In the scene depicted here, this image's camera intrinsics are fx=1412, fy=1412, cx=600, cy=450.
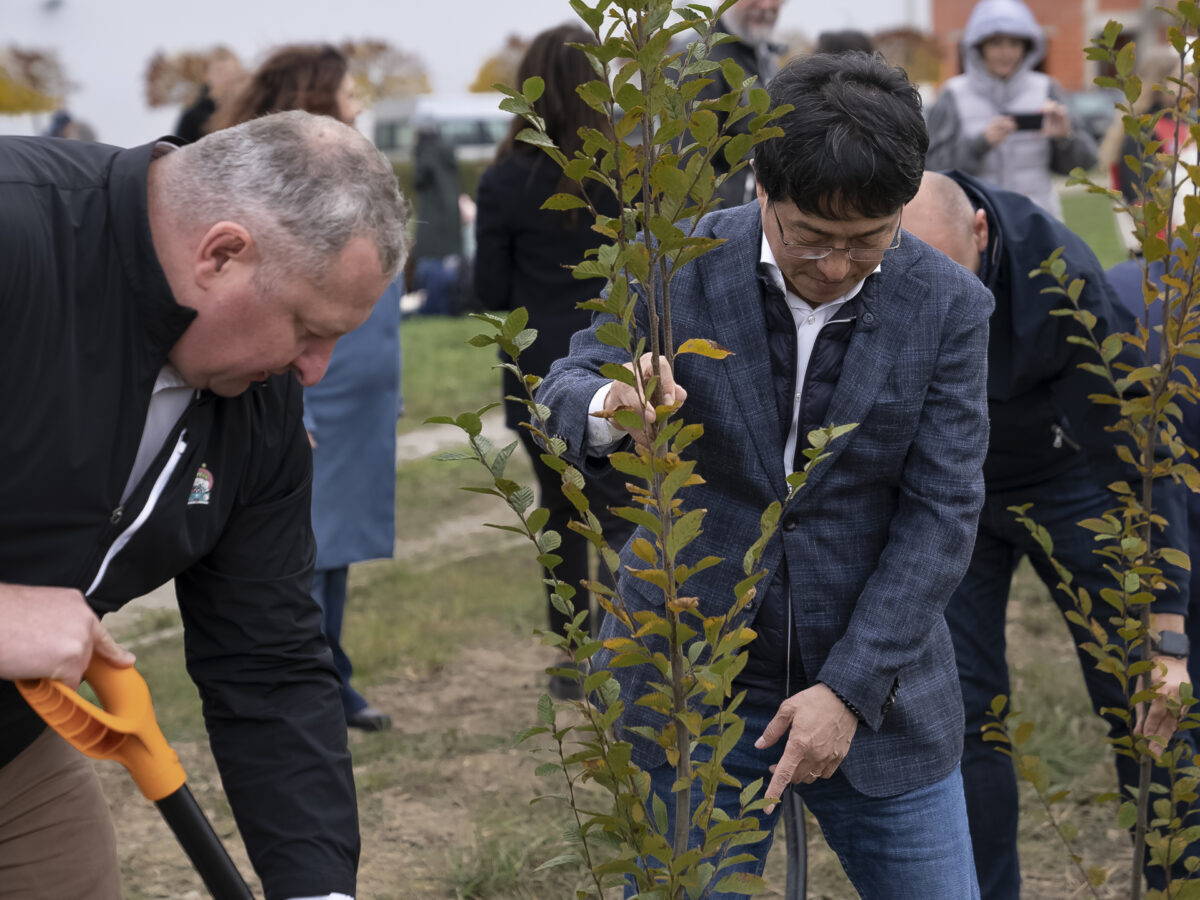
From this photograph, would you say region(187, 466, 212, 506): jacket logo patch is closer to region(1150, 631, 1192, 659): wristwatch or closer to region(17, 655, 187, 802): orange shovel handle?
region(17, 655, 187, 802): orange shovel handle

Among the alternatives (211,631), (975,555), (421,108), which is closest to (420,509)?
(975,555)

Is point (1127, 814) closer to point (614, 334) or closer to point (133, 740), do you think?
point (614, 334)

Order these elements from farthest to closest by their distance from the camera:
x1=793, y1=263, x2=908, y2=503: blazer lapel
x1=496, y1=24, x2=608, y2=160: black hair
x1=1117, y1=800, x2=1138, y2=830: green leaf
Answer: x1=496, y1=24, x2=608, y2=160: black hair < x1=1117, y1=800, x2=1138, y2=830: green leaf < x1=793, y1=263, x2=908, y2=503: blazer lapel

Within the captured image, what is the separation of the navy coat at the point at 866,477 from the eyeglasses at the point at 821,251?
80 millimetres

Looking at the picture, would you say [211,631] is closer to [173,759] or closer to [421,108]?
[173,759]

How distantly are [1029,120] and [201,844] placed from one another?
16.1 ft

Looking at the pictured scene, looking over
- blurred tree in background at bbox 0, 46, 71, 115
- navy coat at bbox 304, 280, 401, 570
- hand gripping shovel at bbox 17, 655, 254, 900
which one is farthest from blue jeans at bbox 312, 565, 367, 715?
blurred tree in background at bbox 0, 46, 71, 115

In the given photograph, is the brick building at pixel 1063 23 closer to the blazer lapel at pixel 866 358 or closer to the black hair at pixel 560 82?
the black hair at pixel 560 82

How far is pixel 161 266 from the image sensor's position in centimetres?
174

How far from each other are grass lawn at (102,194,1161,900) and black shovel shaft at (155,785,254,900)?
71cm

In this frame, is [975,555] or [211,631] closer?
[211,631]

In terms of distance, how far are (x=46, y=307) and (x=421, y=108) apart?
20.5 m

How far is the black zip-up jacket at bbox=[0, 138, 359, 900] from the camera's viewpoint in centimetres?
171

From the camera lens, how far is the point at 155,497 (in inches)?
73.5
